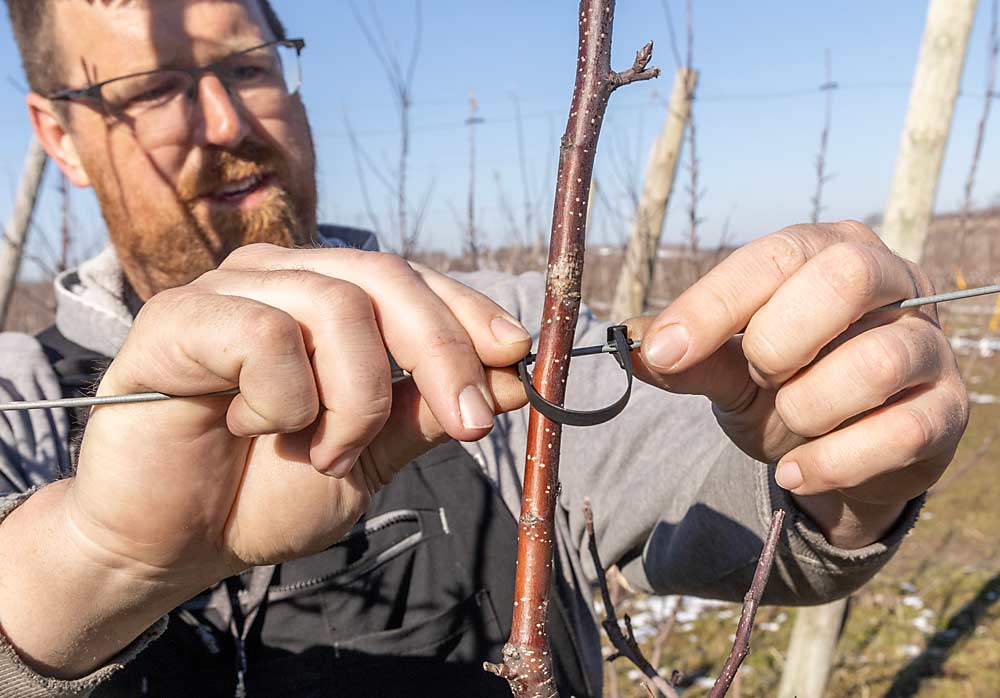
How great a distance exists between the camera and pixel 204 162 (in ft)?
6.66

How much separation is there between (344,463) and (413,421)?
119 mm

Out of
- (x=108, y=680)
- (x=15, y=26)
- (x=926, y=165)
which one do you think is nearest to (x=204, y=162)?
(x=15, y=26)

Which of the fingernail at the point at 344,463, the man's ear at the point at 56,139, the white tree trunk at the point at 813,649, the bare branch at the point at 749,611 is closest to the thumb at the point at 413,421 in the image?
the fingernail at the point at 344,463

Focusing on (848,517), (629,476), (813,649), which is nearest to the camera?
(848,517)

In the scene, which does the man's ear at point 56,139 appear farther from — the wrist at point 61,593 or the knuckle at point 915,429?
the knuckle at point 915,429

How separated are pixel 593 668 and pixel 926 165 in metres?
Answer: 2.30

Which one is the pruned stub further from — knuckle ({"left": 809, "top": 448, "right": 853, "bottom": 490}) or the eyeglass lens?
the eyeglass lens

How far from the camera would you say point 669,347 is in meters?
0.90

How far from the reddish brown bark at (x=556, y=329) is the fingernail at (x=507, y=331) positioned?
0.05m

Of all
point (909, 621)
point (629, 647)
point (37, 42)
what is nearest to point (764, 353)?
point (629, 647)

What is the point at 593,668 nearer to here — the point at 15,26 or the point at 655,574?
the point at 655,574

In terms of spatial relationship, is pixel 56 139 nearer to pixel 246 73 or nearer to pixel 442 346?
pixel 246 73

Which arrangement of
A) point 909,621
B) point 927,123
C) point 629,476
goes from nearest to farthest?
point 629,476 → point 927,123 → point 909,621

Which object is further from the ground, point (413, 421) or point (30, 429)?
point (413, 421)
